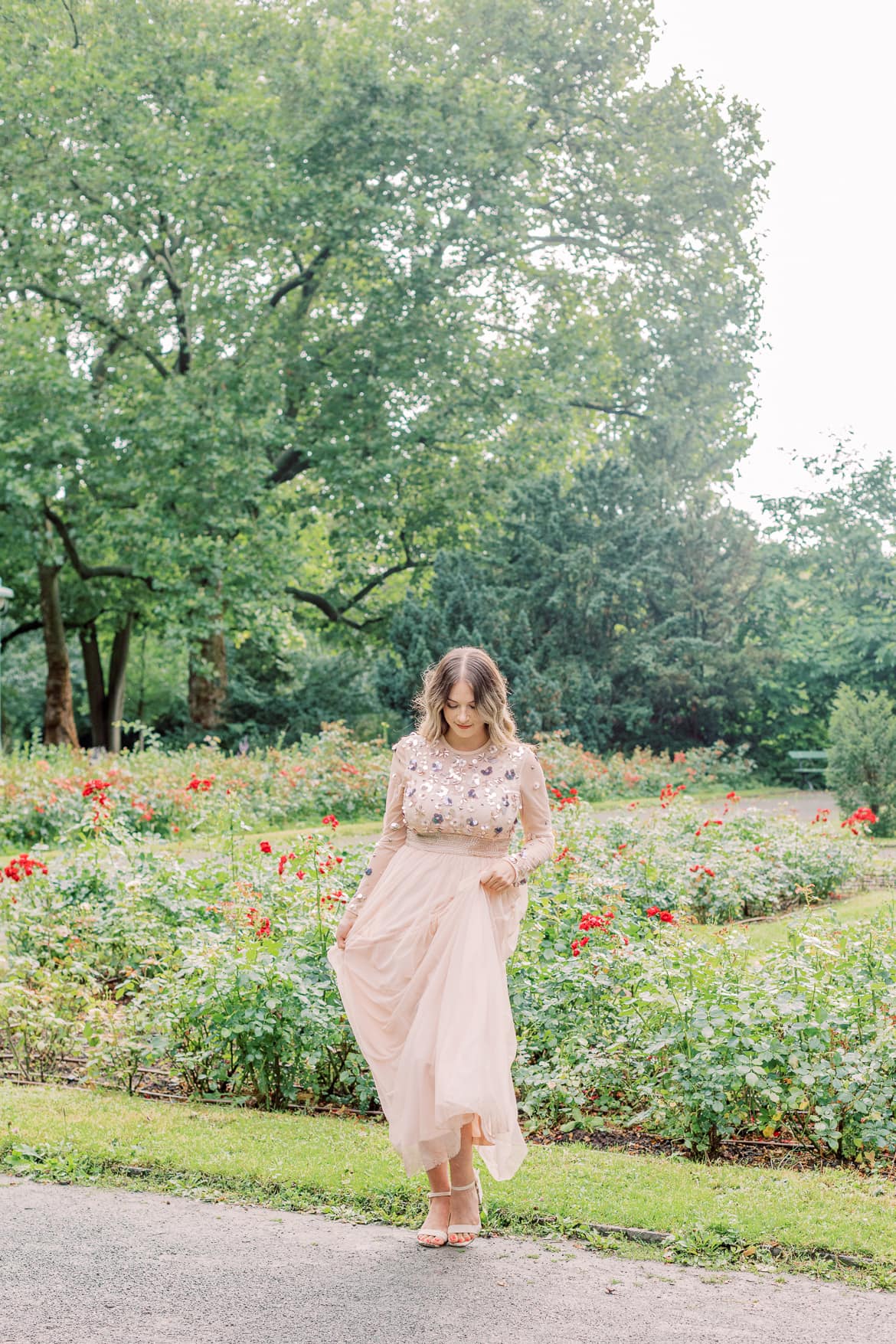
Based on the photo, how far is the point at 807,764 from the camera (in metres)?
22.9

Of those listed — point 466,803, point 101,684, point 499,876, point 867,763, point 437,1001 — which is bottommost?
point 437,1001

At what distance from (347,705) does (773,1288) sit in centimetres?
2252

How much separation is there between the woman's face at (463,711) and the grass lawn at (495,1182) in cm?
153

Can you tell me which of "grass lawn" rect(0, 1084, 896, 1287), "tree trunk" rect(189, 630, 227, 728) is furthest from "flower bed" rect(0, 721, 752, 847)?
"tree trunk" rect(189, 630, 227, 728)

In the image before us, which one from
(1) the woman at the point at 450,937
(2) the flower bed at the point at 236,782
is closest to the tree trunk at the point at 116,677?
(2) the flower bed at the point at 236,782

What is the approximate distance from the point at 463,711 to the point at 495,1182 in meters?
1.63

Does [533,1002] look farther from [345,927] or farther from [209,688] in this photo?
[209,688]

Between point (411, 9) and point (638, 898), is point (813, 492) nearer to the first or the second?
point (411, 9)

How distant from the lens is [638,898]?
782 cm

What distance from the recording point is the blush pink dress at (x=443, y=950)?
3824 millimetres

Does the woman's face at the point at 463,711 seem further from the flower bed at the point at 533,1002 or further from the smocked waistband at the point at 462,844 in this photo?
the flower bed at the point at 533,1002

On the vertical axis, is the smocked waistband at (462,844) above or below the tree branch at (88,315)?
below

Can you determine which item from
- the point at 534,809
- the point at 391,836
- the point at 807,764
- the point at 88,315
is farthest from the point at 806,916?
the point at 88,315

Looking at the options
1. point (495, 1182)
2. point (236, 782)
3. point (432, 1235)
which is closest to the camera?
point (432, 1235)
